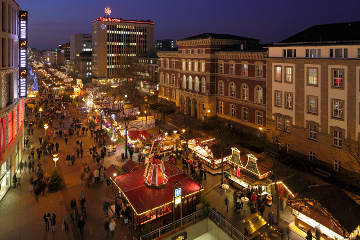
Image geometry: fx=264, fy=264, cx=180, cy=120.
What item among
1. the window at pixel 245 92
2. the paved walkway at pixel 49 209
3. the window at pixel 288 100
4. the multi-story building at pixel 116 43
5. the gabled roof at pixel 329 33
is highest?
the multi-story building at pixel 116 43

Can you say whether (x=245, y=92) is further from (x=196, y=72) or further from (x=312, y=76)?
(x=312, y=76)

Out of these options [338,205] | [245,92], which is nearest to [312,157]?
[338,205]

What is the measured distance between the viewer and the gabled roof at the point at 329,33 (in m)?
25.2

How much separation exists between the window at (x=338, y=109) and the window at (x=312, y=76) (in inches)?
117

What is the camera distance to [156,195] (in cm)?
1858

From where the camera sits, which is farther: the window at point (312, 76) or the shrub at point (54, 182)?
the window at point (312, 76)

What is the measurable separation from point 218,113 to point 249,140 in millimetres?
11961

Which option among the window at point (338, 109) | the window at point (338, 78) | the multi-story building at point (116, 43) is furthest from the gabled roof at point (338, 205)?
the multi-story building at point (116, 43)

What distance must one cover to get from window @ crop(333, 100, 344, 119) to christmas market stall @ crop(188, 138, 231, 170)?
1087cm

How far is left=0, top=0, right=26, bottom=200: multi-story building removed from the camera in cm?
2097

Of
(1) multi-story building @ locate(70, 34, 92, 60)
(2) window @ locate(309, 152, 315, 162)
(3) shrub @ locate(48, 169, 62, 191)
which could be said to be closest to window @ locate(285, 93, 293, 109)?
(2) window @ locate(309, 152, 315, 162)

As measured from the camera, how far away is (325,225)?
52.7ft

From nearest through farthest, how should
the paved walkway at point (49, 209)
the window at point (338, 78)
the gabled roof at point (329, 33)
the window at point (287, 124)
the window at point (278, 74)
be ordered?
the paved walkway at point (49, 209), the window at point (338, 78), the gabled roof at point (329, 33), the window at point (287, 124), the window at point (278, 74)

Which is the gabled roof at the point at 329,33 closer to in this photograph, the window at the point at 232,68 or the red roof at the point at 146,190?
the window at the point at 232,68
